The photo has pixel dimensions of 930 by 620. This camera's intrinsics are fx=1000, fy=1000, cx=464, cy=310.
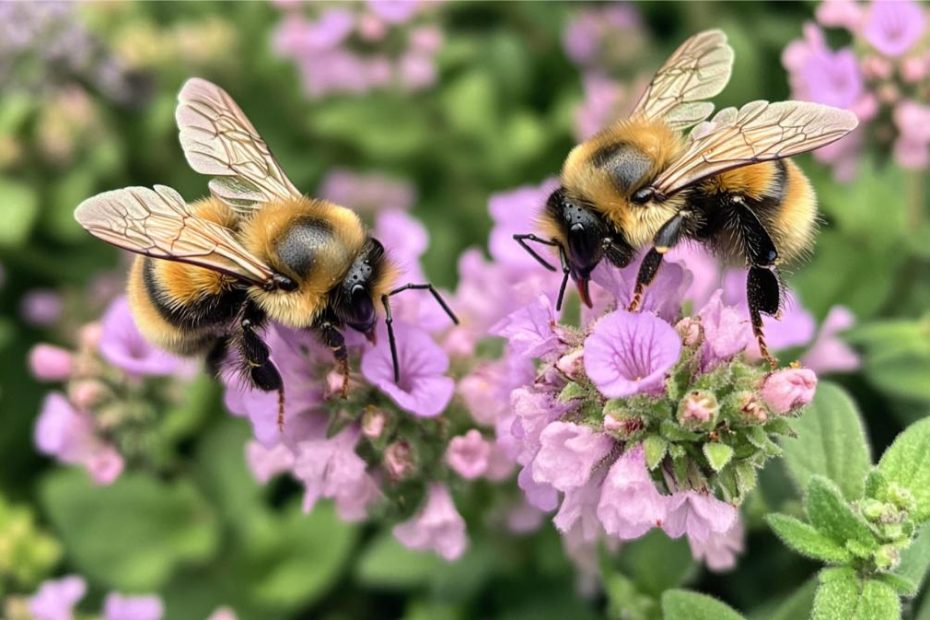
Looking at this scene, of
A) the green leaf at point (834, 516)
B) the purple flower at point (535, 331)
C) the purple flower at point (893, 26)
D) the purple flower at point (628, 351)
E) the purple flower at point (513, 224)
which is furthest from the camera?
the purple flower at point (893, 26)

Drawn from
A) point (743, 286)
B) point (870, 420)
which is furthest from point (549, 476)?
point (870, 420)

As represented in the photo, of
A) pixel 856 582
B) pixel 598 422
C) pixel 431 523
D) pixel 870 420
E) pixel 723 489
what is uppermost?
pixel 598 422

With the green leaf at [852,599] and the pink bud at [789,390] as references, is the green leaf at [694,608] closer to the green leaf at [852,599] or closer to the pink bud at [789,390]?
the green leaf at [852,599]

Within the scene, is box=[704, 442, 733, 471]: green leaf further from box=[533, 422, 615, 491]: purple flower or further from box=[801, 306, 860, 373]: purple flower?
box=[801, 306, 860, 373]: purple flower

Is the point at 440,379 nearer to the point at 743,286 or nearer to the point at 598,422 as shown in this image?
the point at 598,422

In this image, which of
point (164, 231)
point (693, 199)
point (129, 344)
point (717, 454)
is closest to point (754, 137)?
point (693, 199)

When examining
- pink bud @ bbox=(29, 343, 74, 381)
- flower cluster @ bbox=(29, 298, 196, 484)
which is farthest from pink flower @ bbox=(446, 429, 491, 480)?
pink bud @ bbox=(29, 343, 74, 381)

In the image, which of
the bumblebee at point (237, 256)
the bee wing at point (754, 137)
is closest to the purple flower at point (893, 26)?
the bee wing at point (754, 137)
